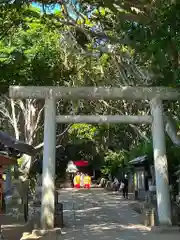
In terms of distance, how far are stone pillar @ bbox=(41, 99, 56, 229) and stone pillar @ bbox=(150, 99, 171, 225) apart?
119 inches

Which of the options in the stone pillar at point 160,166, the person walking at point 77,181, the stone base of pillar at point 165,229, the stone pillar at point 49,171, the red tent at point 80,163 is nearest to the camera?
the stone base of pillar at point 165,229

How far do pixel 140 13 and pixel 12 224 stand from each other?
19.8ft

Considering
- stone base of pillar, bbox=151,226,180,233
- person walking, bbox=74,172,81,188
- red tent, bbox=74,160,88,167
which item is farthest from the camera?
red tent, bbox=74,160,88,167

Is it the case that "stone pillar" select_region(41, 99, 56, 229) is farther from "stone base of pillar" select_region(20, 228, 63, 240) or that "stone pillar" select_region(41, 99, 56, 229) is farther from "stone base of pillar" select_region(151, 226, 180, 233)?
"stone base of pillar" select_region(151, 226, 180, 233)

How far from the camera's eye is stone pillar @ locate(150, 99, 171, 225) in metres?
11.1

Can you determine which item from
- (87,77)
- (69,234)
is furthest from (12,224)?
(87,77)

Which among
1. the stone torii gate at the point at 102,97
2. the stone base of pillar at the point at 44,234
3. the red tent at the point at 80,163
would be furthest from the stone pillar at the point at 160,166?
the red tent at the point at 80,163

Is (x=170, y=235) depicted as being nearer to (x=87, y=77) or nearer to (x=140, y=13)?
(x=140, y=13)

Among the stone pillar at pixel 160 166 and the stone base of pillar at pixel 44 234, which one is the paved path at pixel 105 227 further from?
the stone pillar at pixel 160 166

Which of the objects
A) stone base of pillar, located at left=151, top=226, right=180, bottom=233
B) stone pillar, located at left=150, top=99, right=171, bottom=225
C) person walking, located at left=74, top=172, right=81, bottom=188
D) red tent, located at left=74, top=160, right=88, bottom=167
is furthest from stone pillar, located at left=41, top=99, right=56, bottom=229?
red tent, located at left=74, top=160, right=88, bottom=167

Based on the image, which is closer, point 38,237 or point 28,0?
point 28,0

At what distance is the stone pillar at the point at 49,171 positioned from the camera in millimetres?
10930

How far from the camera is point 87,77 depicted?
2095 centimetres

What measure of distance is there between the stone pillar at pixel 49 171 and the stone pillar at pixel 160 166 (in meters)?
3.02
